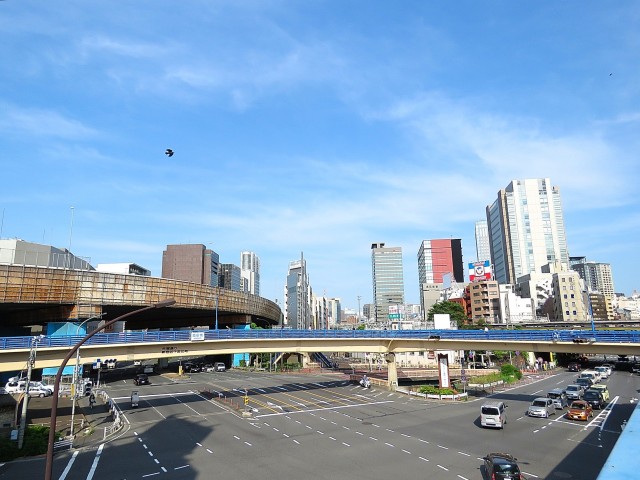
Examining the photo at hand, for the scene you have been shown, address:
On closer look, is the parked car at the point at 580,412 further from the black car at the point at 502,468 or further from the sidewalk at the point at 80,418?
the sidewalk at the point at 80,418

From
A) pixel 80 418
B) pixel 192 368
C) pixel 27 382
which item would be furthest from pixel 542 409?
pixel 192 368

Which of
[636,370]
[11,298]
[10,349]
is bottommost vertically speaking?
[636,370]

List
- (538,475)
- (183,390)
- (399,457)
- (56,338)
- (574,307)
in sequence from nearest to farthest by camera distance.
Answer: (538,475) → (399,457) → (56,338) → (183,390) → (574,307)

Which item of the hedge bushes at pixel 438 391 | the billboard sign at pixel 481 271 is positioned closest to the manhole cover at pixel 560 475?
the hedge bushes at pixel 438 391

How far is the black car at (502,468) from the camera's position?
21312mm

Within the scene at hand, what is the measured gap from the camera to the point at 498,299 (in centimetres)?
16300

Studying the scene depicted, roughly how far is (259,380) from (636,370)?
264ft

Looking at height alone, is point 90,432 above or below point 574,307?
below

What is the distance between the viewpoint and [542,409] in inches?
1628

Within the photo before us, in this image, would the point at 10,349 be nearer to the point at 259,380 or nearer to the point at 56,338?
the point at 56,338

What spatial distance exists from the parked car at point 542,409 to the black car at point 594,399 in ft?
20.0

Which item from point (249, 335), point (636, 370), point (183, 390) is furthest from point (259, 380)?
point (636, 370)

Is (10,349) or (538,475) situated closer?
(538,475)

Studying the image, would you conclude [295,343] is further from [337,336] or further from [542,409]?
[542,409]
